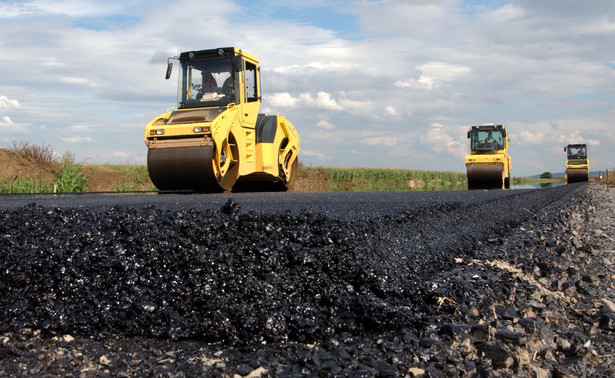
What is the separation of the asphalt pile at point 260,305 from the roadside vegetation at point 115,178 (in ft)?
26.4

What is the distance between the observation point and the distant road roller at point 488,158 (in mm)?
20297

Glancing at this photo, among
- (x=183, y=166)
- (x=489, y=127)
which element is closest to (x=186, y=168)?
(x=183, y=166)

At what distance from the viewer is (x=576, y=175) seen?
109 feet

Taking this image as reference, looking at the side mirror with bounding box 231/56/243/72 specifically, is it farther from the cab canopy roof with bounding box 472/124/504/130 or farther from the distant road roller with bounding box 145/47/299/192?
the cab canopy roof with bounding box 472/124/504/130

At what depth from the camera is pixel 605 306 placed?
3633mm

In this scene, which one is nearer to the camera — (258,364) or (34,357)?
(258,364)

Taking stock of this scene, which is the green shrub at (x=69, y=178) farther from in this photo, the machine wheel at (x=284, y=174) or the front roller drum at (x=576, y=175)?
the front roller drum at (x=576, y=175)

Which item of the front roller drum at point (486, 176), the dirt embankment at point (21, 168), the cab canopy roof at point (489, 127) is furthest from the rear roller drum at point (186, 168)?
the cab canopy roof at point (489, 127)

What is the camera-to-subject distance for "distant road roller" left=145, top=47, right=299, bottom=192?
30.5ft

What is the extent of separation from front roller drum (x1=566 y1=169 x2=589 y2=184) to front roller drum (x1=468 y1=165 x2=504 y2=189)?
1560 cm

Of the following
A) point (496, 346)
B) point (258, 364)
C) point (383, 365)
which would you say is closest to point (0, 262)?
point (258, 364)

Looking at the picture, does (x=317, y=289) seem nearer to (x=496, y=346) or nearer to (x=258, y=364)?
(x=258, y=364)

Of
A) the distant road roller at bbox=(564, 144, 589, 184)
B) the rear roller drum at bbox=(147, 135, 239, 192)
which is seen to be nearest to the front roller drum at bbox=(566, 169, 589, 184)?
the distant road roller at bbox=(564, 144, 589, 184)

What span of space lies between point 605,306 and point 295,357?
239cm
